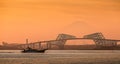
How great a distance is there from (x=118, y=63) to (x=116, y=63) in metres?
0.44

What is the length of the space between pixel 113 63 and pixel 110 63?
78 cm

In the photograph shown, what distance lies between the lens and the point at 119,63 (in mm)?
106875

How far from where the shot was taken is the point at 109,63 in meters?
108

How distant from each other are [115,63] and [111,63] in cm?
94

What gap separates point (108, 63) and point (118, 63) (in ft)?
7.72

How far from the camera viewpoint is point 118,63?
350 ft

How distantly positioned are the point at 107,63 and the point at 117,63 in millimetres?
2434

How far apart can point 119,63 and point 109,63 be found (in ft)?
7.28

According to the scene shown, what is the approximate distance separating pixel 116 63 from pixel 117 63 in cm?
27

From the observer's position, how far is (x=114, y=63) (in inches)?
4215

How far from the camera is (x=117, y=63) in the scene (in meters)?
107

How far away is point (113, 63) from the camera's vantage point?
107 metres

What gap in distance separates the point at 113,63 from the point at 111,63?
0.51m

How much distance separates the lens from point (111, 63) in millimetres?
107312
